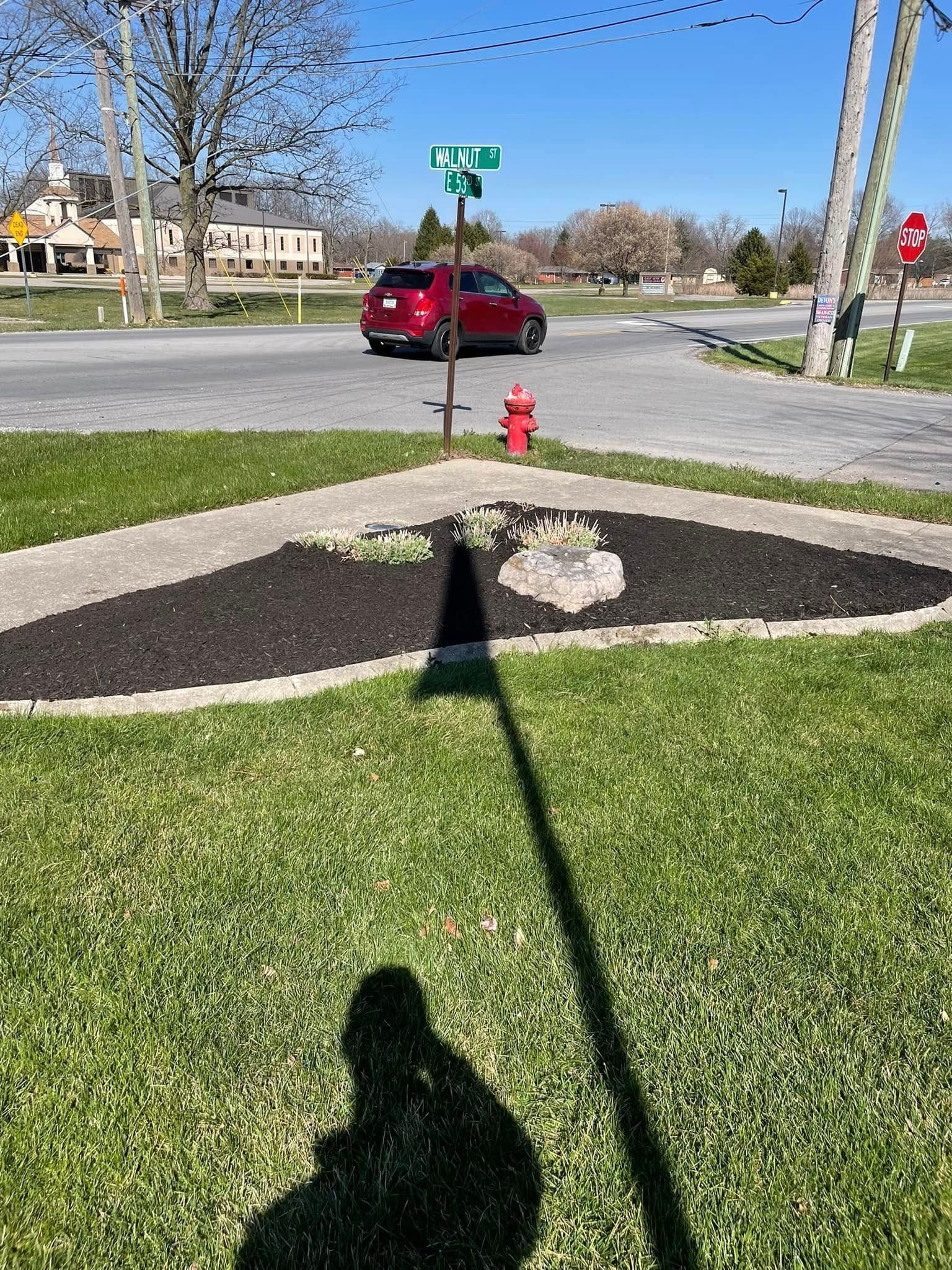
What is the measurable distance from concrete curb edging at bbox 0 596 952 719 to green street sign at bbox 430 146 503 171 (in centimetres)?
451

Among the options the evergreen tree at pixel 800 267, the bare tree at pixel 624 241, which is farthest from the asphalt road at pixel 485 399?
the evergreen tree at pixel 800 267

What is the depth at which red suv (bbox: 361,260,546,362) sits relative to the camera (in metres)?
17.3

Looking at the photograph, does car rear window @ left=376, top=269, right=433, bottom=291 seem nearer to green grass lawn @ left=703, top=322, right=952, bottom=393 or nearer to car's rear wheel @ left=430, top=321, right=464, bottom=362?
car's rear wheel @ left=430, top=321, right=464, bottom=362

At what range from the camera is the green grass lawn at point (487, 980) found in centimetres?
186

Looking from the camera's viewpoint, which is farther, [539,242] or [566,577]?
[539,242]

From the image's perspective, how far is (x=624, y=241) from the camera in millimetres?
67375

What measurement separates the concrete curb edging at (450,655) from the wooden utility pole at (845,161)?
12.4 metres

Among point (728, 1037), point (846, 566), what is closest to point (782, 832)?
point (728, 1037)

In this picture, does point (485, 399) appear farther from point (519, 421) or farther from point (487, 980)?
point (487, 980)

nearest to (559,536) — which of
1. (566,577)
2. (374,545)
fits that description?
(566,577)

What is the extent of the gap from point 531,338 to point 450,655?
17500 millimetres

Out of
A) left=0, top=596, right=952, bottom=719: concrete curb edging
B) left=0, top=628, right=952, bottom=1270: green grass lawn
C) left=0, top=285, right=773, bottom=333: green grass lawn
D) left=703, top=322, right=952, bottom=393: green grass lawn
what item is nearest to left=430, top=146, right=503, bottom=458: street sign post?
left=0, top=596, right=952, bottom=719: concrete curb edging

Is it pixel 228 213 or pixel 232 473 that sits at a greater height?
pixel 228 213

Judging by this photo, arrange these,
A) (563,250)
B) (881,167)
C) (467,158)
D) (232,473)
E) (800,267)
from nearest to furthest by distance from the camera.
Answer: (467,158) → (232,473) → (881,167) → (800,267) → (563,250)
